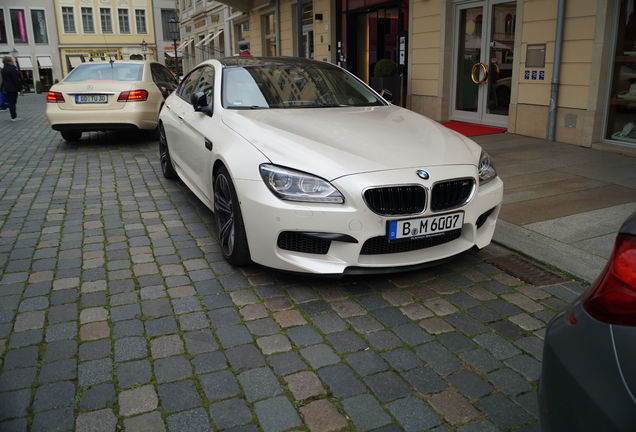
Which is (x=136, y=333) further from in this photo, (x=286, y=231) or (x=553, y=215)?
(x=553, y=215)

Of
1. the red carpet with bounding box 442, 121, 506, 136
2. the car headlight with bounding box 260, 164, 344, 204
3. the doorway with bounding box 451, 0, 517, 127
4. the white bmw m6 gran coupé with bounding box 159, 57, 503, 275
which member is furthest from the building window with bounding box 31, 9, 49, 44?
the car headlight with bounding box 260, 164, 344, 204

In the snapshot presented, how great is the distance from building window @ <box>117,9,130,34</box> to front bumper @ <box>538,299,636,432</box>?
5770 centimetres

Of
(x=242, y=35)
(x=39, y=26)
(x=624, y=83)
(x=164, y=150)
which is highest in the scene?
(x=39, y=26)

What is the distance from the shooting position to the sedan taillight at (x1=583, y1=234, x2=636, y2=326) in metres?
1.34

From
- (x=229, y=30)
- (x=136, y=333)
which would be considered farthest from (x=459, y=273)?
(x=229, y=30)

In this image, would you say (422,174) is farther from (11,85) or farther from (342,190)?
(11,85)

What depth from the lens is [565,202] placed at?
207 inches

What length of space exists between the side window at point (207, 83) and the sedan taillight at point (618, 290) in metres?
3.88

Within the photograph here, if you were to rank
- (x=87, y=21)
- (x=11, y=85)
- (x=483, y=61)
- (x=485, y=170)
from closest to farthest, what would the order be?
1. (x=485, y=170)
2. (x=483, y=61)
3. (x=11, y=85)
4. (x=87, y=21)

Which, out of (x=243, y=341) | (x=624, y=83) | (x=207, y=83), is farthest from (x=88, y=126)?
(x=624, y=83)

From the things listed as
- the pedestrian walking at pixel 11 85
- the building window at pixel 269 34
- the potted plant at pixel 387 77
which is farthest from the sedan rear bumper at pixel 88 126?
the building window at pixel 269 34

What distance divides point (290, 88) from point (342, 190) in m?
1.92

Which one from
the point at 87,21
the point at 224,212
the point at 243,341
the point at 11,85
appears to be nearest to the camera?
the point at 243,341

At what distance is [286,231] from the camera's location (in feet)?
11.0
